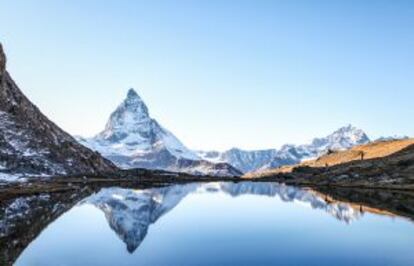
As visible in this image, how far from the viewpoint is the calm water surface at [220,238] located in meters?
59.1

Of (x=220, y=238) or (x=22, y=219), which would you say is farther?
(x=22, y=219)

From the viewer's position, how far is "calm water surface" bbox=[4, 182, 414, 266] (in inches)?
2325

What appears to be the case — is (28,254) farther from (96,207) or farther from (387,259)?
(96,207)

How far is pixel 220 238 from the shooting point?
78.4m

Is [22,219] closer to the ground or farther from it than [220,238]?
farther from it

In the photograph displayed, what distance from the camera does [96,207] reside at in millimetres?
124688

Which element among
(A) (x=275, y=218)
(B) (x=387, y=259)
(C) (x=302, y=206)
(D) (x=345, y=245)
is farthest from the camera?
(C) (x=302, y=206)

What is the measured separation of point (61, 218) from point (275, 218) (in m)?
46.7

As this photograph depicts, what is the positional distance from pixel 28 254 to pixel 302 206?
331 feet

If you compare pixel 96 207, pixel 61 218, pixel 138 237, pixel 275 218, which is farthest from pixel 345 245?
pixel 96 207

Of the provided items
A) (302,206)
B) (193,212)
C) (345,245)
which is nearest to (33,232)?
(345,245)

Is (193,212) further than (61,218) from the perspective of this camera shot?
Yes

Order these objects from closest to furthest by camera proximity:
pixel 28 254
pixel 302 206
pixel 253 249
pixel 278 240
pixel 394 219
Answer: pixel 28 254, pixel 253 249, pixel 278 240, pixel 394 219, pixel 302 206

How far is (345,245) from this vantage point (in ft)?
237
